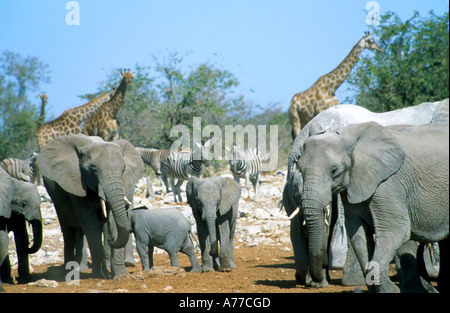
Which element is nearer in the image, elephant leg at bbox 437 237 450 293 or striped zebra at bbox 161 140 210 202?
elephant leg at bbox 437 237 450 293

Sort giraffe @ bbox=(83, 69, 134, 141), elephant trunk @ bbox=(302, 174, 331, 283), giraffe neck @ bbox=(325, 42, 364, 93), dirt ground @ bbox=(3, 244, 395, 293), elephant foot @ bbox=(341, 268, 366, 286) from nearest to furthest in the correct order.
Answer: elephant trunk @ bbox=(302, 174, 331, 283) < dirt ground @ bbox=(3, 244, 395, 293) < elephant foot @ bbox=(341, 268, 366, 286) < giraffe neck @ bbox=(325, 42, 364, 93) < giraffe @ bbox=(83, 69, 134, 141)

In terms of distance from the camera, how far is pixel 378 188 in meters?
5.79

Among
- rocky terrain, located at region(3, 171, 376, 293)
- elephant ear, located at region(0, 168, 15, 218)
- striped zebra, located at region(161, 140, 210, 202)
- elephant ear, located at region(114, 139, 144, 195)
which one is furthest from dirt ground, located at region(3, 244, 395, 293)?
striped zebra, located at region(161, 140, 210, 202)

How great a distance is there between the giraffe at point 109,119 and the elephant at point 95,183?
962cm

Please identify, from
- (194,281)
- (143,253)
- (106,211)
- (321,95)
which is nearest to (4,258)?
(106,211)

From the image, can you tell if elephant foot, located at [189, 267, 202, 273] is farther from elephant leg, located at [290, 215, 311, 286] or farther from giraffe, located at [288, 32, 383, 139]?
giraffe, located at [288, 32, 383, 139]

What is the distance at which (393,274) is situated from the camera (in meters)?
8.25

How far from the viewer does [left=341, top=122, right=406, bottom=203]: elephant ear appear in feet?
18.8

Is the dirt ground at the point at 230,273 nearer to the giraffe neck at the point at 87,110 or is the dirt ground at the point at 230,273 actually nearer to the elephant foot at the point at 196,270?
the elephant foot at the point at 196,270

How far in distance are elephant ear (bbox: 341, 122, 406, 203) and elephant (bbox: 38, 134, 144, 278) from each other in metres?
2.69

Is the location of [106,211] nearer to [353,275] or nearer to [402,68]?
[353,275]

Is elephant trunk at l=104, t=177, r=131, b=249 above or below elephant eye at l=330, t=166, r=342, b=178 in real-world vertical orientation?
below

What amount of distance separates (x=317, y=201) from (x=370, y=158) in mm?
660
